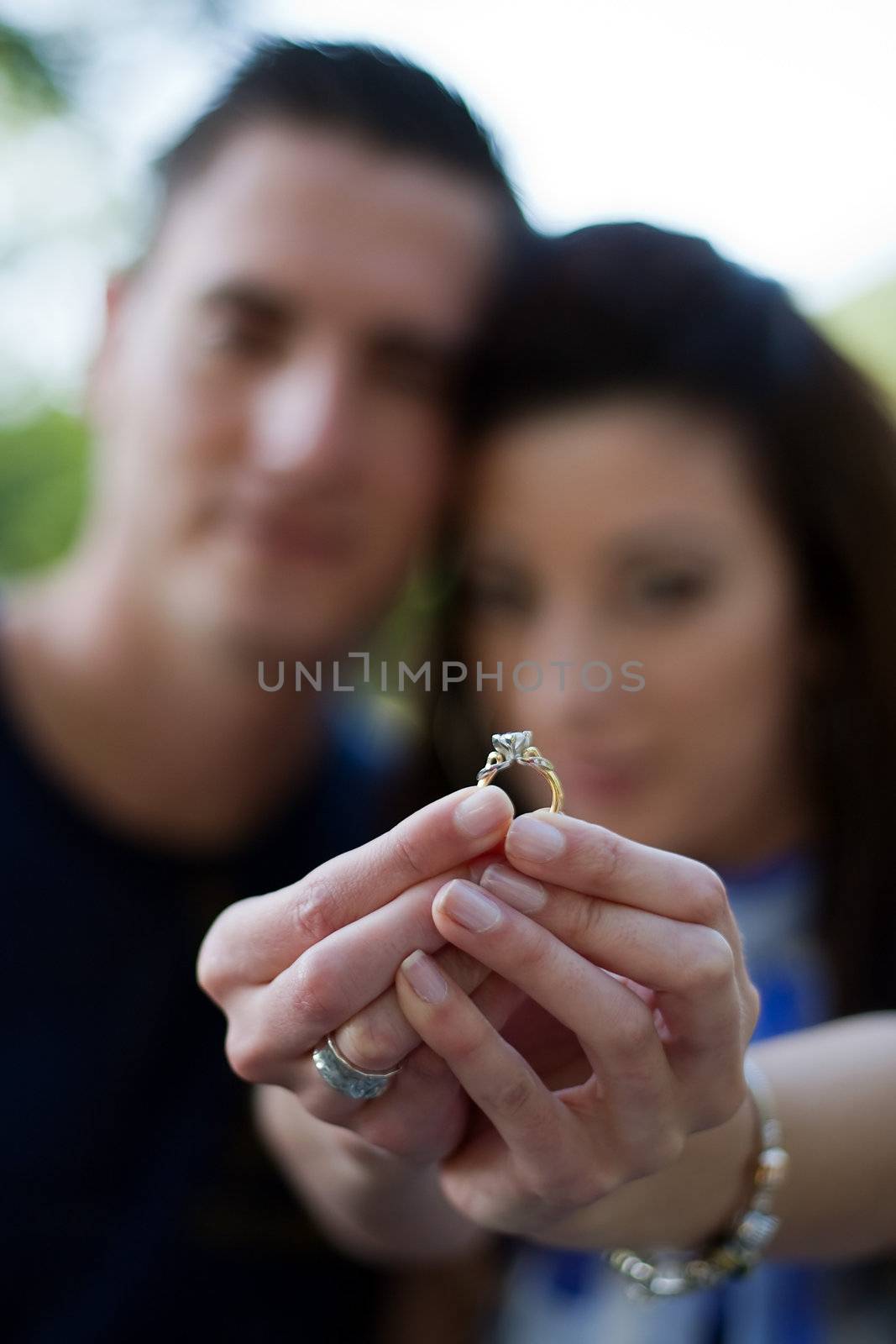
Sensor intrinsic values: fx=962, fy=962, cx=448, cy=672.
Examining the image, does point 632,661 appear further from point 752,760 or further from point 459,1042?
point 459,1042

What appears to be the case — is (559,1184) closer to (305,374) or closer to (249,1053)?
(249,1053)

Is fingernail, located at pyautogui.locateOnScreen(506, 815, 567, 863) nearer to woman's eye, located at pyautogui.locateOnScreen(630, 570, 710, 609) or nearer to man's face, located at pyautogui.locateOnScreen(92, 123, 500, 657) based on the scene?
woman's eye, located at pyautogui.locateOnScreen(630, 570, 710, 609)

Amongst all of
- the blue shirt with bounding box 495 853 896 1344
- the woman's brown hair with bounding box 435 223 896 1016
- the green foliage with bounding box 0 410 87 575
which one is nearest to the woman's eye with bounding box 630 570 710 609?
the woman's brown hair with bounding box 435 223 896 1016

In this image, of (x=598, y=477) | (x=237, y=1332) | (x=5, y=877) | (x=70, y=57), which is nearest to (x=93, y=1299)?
(x=237, y=1332)

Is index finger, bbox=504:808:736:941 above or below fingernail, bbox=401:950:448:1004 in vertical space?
above

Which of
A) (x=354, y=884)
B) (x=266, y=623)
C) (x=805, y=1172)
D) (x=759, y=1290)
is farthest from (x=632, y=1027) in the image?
(x=266, y=623)

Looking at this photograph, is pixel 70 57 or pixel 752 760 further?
pixel 70 57

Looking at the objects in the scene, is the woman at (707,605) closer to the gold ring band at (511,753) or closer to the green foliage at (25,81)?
the gold ring band at (511,753)
